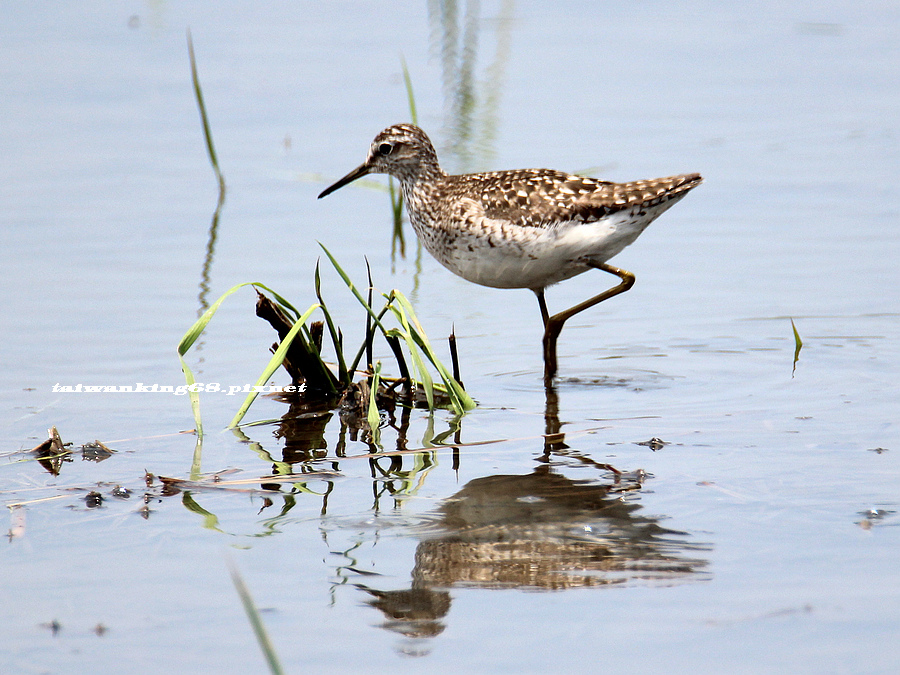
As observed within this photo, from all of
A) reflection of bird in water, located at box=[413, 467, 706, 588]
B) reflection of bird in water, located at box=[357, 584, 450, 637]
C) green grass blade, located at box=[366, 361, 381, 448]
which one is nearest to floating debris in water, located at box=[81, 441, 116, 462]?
green grass blade, located at box=[366, 361, 381, 448]

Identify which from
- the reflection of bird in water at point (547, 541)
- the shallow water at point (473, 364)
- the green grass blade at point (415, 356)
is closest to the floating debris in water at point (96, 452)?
the shallow water at point (473, 364)

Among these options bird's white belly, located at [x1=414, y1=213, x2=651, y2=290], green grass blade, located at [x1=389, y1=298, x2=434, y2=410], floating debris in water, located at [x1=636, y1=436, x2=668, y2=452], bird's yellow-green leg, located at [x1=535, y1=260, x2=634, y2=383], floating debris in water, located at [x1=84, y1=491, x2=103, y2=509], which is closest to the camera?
floating debris in water, located at [x1=84, y1=491, x2=103, y2=509]

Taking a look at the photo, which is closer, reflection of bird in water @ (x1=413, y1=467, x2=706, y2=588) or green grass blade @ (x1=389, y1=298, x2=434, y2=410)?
reflection of bird in water @ (x1=413, y1=467, x2=706, y2=588)

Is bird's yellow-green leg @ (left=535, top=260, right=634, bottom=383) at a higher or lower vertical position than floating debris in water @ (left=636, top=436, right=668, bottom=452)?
higher

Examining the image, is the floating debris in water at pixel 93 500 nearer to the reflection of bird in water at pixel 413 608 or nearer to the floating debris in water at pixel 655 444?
the reflection of bird in water at pixel 413 608

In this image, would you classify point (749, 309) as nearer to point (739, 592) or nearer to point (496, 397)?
point (496, 397)

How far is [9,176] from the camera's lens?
10.9 m

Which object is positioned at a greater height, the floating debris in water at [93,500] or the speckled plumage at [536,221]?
the speckled plumage at [536,221]

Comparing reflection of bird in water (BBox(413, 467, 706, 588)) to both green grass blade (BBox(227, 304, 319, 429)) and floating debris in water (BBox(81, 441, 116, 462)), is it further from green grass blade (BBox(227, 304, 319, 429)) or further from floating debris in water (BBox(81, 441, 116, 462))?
floating debris in water (BBox(81, 441, 116, 462))

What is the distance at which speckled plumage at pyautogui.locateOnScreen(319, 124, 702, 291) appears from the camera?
6.63 meters

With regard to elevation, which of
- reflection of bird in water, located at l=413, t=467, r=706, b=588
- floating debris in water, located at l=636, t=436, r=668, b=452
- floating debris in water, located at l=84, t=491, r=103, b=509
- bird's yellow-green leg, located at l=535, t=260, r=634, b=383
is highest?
bird's yellow-green leg, located at l=535, t=260, r=634, b=383

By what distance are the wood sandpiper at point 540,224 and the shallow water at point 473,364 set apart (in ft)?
2.02

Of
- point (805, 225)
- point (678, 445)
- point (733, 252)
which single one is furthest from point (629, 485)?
point (805, 225)

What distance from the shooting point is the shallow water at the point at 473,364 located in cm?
377
